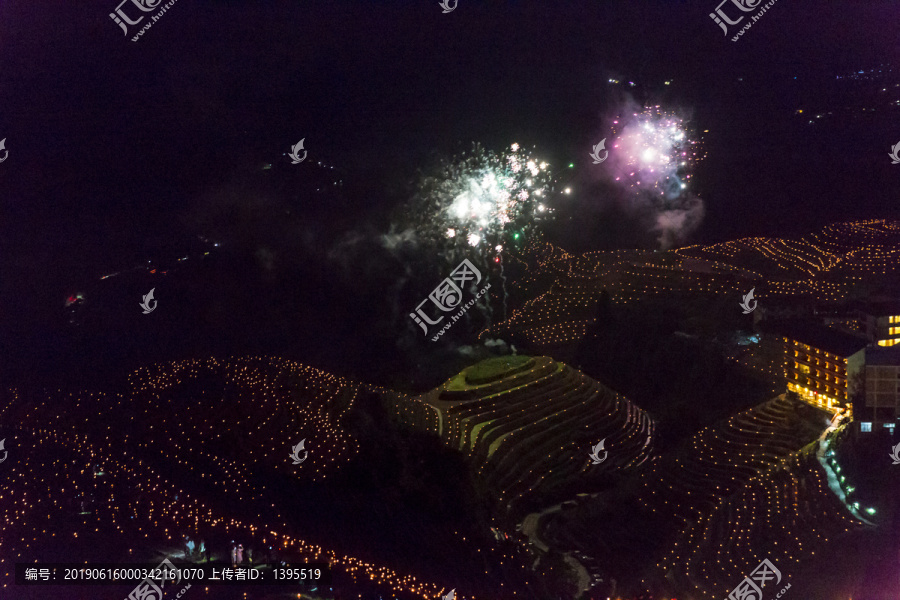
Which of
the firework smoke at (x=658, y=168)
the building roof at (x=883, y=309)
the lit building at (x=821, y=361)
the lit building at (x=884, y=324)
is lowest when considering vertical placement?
the lit building at (x=821, y=361)

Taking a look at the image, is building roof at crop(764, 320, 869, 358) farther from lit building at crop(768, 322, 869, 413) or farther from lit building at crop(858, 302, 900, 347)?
lit building at crop(858, 302, 900, 347)

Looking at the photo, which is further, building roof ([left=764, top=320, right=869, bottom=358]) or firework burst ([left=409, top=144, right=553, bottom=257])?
firework burst ([left=409, top=144, right=553, bottom=257])

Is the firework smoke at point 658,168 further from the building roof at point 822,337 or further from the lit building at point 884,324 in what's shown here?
the lit building at point 884,324

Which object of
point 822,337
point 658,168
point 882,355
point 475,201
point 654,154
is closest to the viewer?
point 882,355

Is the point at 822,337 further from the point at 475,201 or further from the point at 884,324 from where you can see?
the point at 475,201

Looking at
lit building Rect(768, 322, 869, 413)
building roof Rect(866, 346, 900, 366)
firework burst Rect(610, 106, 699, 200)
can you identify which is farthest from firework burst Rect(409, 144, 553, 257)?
A: building roof Rect(866, 346, 900, 366)

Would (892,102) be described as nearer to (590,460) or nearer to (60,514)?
(590,460)

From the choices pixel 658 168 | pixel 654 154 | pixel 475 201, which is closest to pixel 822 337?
pixel 475 201

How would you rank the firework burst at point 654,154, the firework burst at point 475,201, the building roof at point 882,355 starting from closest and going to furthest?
the building roof at point 882,355, the firework burst at point 475,201, the firework burst at point 654,154

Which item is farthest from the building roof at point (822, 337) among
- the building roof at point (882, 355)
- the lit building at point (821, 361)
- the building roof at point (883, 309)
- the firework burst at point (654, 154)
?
the firework burst at point (654, 154)
